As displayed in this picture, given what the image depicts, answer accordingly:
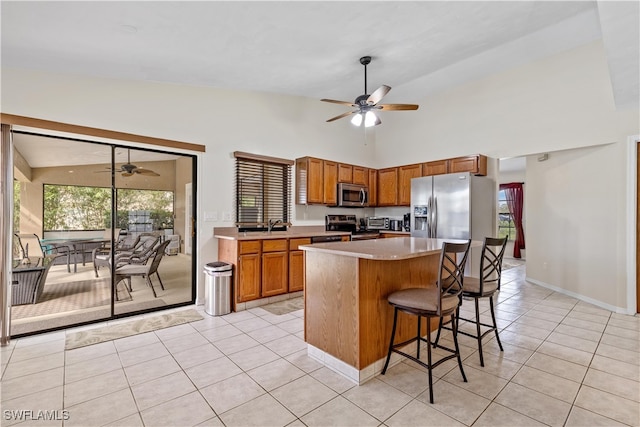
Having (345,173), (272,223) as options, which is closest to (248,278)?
(272,223)

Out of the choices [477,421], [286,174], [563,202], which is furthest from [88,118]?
[563,202]

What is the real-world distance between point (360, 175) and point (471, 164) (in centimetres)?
211

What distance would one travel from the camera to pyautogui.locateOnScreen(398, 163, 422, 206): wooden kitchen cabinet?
19.1ft

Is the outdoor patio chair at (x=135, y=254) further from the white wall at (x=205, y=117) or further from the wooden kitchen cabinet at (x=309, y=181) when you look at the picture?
the wooden kitchen cabinet at (x=309, y=181)

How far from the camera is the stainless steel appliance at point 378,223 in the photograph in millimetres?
6180

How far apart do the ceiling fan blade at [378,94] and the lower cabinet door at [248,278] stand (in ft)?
8.07

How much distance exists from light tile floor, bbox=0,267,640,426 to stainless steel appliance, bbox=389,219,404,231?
10.2ft

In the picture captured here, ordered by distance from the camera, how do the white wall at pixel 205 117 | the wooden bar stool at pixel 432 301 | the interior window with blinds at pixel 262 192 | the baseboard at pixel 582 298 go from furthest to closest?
the interior window with blinds at pixel 262 192 < the baseboard at pixel 582 298 < the white wall at pixel 205 117 < the wooden bar stool at pixel 432 301

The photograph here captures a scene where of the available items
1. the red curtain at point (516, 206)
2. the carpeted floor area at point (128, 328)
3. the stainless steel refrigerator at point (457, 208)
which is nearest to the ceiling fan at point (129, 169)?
the carpeted floor area at point (128, 328)

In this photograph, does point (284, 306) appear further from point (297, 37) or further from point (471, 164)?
point (471, 164)

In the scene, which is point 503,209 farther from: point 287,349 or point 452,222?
point 287,349

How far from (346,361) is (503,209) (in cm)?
878

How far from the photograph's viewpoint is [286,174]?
16.9ft

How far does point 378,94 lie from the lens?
10.9ft
